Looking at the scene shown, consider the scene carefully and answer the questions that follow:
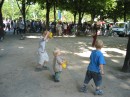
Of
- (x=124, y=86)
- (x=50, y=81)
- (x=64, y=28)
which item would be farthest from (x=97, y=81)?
(x=64, y=28)

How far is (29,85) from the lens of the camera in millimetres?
9383

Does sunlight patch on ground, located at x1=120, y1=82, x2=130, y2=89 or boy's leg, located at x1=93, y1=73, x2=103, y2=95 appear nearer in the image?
boy's leg, located at x1=93, y1=73, x2=103, y2=95

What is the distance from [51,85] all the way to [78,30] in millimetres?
26509

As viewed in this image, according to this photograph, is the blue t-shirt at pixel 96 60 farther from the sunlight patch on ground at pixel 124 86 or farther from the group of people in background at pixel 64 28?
the group of people in background at pixel 64 28

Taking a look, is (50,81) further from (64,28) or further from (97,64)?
(64,28)

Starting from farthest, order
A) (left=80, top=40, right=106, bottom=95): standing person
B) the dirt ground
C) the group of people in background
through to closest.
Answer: the group of people in background < the dirt ground < (left=80, top=40, right=106, bottom=95): standing person

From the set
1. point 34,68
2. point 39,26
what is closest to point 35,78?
point 34,68

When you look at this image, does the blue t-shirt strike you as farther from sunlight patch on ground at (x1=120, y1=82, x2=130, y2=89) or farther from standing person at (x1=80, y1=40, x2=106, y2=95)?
sunlight patch on ground at (x1=120, y1=82, x2=130, y2=89)

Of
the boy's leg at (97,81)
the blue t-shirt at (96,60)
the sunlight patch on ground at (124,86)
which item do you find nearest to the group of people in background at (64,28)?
the sunlight patch on ground at (124,86)

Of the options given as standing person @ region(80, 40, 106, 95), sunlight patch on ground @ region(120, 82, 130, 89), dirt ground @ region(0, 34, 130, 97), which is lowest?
sunlight patch on ground @ region(120, 82, 130, 89)

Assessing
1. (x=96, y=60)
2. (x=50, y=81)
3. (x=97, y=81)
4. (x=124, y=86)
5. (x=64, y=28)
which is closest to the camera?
(x=96, y=60)

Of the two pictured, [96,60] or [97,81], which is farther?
[97,81]

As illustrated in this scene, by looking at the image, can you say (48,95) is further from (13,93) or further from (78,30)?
(78,30)

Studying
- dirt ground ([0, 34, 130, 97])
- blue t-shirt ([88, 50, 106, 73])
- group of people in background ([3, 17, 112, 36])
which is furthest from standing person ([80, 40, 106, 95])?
group of people in background ([3, 17, 112, 36])
